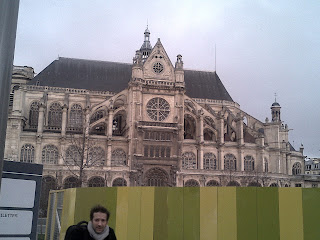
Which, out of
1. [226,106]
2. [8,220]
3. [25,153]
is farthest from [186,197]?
[226,106]

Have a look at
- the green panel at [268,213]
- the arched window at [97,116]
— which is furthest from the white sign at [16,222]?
the arched window at [97,116]

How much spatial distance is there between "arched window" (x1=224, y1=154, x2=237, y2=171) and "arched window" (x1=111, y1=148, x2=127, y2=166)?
538 inches

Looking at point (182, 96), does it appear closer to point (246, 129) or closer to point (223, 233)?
point (246, 129)

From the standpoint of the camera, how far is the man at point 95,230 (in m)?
4.85

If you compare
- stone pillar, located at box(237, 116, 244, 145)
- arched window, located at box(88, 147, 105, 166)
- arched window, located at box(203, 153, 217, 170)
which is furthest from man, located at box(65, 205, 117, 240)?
stone pillar, located at box(237, 116, 244, 145)

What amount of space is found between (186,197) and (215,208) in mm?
756

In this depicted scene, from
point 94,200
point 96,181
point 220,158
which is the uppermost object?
point 220,158

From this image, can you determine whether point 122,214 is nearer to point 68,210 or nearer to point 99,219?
point 68,210

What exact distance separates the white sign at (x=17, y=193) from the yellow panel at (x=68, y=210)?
10.1ft

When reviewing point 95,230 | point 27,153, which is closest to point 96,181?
point 27,153

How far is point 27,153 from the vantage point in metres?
46.8

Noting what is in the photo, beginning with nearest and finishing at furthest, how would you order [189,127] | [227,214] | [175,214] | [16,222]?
[16,222] < [227,214] < [175,214] < [189,127]

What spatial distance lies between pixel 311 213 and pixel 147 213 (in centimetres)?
391

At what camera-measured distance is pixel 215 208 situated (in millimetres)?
9242
